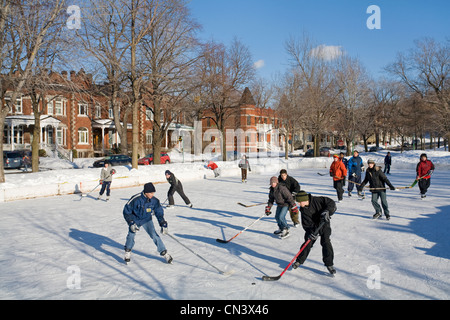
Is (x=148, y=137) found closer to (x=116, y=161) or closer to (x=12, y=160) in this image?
(x=116, y=161)

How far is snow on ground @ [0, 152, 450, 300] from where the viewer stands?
18.0 feet

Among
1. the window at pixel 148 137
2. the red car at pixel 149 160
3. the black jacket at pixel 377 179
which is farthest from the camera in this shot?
the window at pixel 148 137

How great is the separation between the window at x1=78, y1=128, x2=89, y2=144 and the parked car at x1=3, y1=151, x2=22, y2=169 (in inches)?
580

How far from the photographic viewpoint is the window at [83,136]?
42.5 metres

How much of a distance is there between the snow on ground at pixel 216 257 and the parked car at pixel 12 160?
17.1 meters

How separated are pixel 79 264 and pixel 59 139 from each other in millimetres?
37280

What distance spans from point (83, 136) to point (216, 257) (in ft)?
131

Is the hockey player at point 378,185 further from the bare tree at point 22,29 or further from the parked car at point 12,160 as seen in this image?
the parked car at point 12,160

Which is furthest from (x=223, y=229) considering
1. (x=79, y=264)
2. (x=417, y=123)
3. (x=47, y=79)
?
(x=417, y=123)

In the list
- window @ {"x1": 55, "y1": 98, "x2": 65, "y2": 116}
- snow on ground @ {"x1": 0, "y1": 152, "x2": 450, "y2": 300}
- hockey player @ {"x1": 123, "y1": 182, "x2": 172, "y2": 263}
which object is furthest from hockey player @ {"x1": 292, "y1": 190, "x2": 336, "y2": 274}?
window @ {"x1": 55, "y1": 98, "x2": 65, "y2": 116}

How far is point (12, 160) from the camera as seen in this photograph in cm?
2741

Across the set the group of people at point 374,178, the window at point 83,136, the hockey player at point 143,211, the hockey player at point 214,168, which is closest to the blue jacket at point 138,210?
the hockey player at point 143,211

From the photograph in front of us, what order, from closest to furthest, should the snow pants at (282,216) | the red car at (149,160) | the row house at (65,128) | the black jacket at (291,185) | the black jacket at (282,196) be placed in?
the black jacket at (282,196) → the snow pants at (282,216) → the black jacket at (291,185) → the red car at (149,160) → the row house at (65,128)
